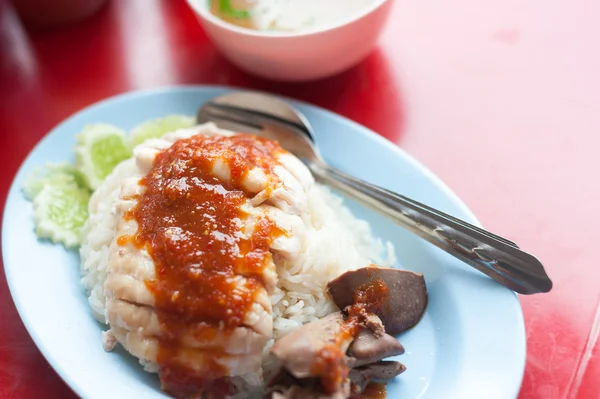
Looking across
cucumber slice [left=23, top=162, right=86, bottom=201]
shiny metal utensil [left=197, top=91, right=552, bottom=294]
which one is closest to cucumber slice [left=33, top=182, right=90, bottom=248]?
cucumber slice [left=23, top=162, right=86, bottom=201]

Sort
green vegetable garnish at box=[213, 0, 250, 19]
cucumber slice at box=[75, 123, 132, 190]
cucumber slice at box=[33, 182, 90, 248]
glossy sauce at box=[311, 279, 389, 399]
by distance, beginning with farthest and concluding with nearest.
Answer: green vegetable garnish at box=[213, 0, 250, 19]
cucumber slice at box=[75, 123, 132, 190]
cucumber slice at box=[33, 182, 90, 248]
glossy sauce at box=[311, 279, 389, 399]

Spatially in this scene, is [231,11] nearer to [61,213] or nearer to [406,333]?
[61,213]

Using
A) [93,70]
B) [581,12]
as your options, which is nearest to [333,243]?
[93,70]

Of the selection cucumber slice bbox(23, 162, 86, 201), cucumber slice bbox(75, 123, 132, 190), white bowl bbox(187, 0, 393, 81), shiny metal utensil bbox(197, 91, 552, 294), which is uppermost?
white bowl bbox(187, 0, 393, 81)

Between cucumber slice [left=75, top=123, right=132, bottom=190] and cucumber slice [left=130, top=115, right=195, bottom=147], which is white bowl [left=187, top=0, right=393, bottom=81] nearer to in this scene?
cucumber slice [left=130, top=115, right=195, bottom=147]

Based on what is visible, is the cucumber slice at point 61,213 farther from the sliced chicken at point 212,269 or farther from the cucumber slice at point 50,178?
the sliced chicken at point 212,269

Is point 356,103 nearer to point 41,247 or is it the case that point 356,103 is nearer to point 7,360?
point 41,247
